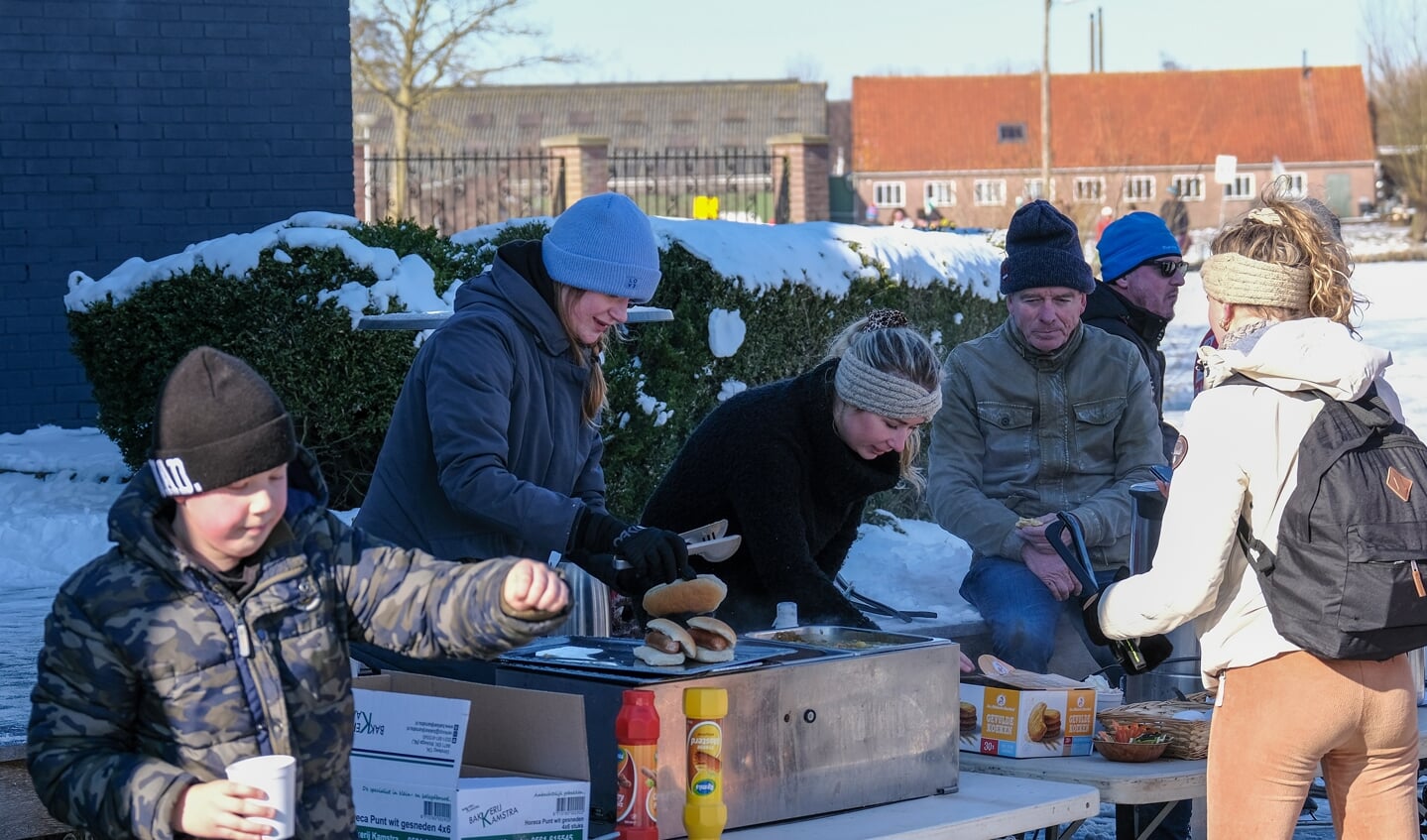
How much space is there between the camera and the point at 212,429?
2146 mm

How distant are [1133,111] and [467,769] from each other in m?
58.6

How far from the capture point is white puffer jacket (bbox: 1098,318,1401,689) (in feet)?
9.34

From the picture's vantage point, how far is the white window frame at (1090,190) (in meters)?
→ 24.9

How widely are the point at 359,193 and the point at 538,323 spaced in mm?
26705

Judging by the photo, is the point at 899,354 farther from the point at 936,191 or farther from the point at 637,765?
the point at 936,191

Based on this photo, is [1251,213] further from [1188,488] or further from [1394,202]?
[1394,202]

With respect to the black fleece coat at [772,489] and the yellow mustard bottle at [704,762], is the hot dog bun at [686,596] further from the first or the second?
the black fleece coat at [772,489]

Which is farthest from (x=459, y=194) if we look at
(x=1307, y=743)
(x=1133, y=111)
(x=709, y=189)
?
(x=1307, y=743)

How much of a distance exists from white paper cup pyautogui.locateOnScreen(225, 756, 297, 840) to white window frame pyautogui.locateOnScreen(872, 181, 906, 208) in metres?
58.9

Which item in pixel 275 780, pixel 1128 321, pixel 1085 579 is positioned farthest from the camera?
pixel 1128 321

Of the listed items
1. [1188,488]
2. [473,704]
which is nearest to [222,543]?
[473,704]

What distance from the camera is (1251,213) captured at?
10.6 feet

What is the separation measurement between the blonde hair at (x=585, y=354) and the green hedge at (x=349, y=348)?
282 centimetres

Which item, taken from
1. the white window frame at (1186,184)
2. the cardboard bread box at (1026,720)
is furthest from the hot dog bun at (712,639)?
the white window frame at (1186,184)
